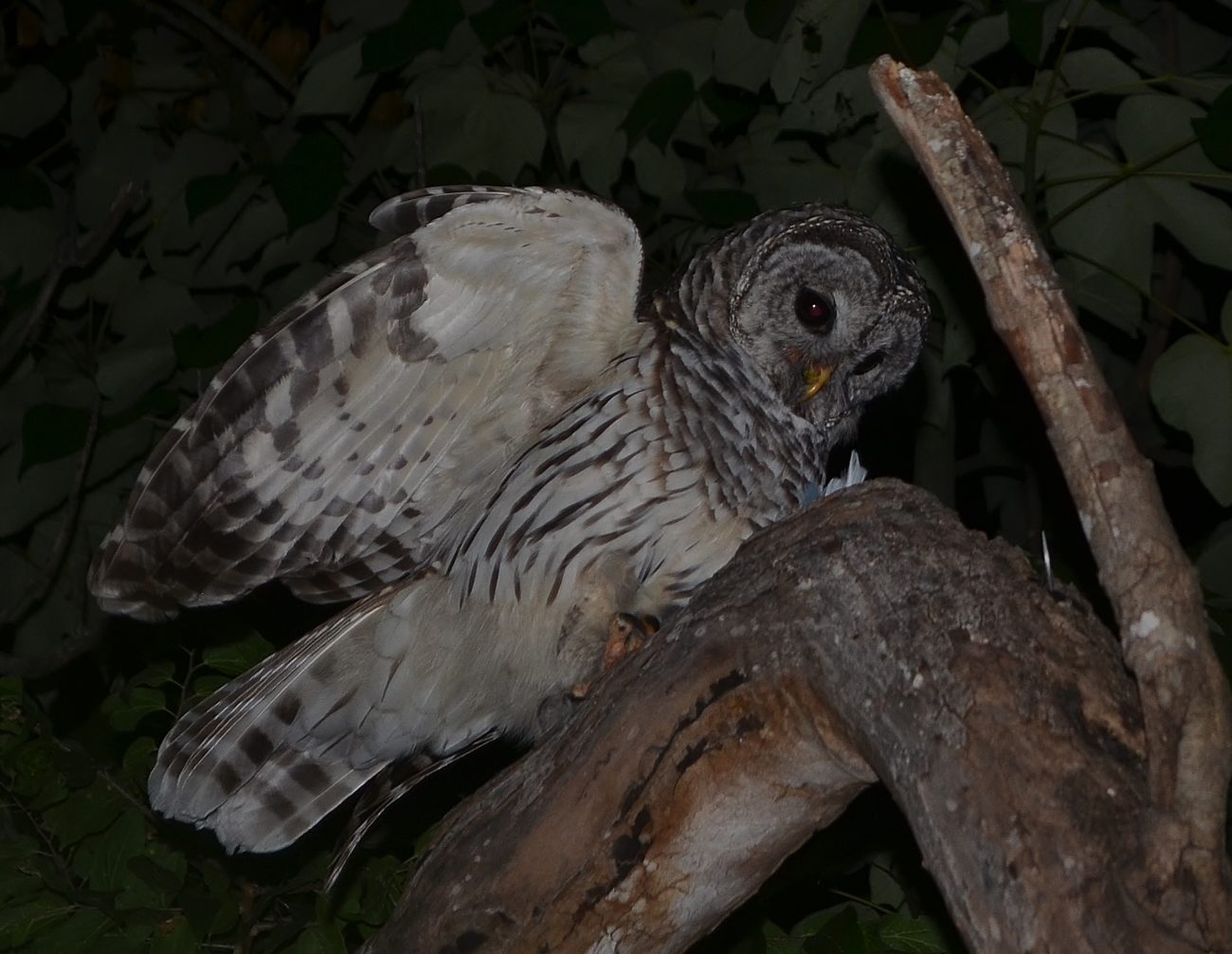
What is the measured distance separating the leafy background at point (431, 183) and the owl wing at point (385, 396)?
354mm

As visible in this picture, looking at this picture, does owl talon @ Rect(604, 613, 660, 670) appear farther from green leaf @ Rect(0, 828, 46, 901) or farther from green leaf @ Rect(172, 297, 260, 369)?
green leaf @ Rect(172, 297, 260, 369)

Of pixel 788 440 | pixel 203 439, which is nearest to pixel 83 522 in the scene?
pixel 203 439

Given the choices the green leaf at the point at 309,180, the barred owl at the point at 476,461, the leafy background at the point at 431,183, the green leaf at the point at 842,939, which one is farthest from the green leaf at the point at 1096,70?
the green leaf at the point at 842,939

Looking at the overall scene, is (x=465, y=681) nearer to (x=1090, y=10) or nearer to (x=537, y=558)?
(x=537, y=558)

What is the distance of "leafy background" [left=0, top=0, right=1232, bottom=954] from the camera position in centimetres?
240

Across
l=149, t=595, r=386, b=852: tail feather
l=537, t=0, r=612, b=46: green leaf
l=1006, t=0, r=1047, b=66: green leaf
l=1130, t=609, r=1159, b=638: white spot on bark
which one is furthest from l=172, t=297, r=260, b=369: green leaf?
l=1130, t=609, r=1159, b=638: white spot on bark

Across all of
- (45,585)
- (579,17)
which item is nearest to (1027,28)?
(579,17)

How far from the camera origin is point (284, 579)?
7.93 feet

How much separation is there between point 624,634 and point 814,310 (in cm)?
66

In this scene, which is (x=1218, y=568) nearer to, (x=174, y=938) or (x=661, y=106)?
(x=661, y=106)

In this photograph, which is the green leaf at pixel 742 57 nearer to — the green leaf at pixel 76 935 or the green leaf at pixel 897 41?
the green leaf at pixel 897 41

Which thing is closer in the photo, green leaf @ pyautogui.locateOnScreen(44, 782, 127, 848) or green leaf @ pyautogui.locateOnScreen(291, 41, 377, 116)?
green leaf @ pyautogui.locateOnScreen(44, 782, 127, 848)

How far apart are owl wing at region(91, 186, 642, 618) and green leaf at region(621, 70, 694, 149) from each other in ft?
1.77

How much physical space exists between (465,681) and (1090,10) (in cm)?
169
